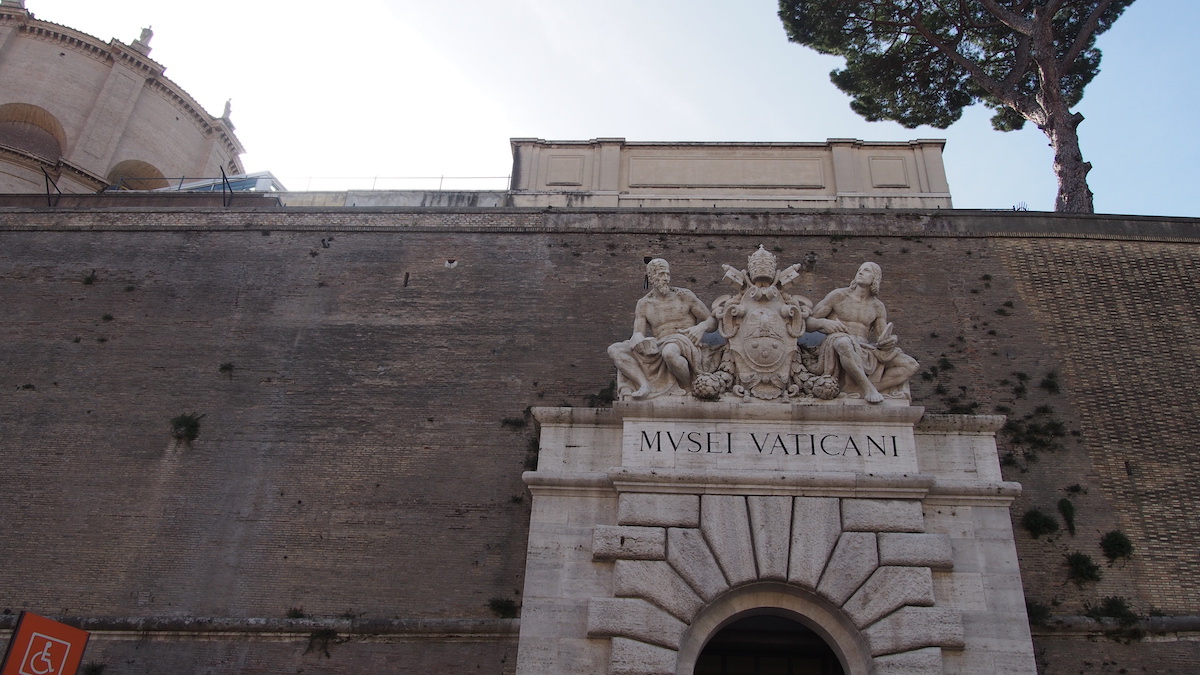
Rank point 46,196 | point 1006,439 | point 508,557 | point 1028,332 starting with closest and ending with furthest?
point 508,557 < point 1006,439 < point 1028,332 < point 46,196

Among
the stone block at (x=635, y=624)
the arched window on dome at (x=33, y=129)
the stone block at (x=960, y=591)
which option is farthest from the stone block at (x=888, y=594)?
the arched window on dome at (x=33, y=129)

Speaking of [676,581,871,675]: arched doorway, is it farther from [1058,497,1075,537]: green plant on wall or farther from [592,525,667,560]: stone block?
[1058,497,1075,537]: green plant on wall

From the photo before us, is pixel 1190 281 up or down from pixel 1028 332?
up

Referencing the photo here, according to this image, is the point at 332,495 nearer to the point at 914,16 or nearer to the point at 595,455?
the point at 595,455

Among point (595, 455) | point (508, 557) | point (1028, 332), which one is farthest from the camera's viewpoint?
point (1028, 332)

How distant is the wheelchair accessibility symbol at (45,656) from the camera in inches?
353

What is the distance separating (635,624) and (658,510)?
39.6 inches

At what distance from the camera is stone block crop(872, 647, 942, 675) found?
825cm

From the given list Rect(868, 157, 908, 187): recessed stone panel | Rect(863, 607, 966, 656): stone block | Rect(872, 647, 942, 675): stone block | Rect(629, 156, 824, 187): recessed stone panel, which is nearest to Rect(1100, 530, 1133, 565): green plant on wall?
Rect(863, 607, 966, 656): stone block

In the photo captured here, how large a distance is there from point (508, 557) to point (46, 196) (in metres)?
9.92

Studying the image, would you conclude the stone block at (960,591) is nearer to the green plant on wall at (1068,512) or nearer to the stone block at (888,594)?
the stone block at (888,594)

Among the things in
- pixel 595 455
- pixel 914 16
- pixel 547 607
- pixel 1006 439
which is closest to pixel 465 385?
pixel 595 455

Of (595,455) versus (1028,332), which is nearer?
(595,455)

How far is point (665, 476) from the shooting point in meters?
9.03
